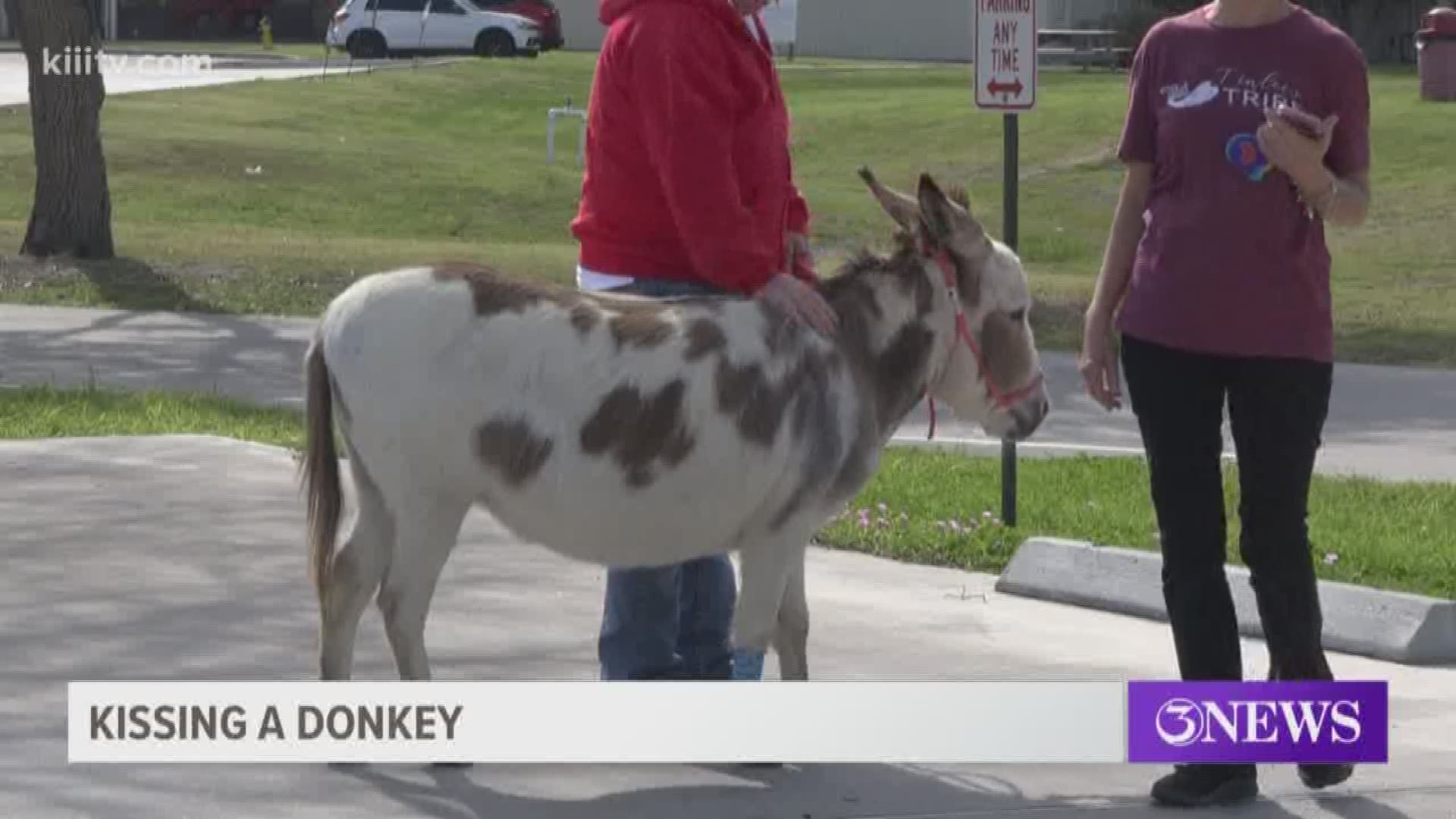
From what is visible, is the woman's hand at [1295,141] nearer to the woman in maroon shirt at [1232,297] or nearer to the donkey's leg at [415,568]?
the woman in maroon shirt at [1232,297]

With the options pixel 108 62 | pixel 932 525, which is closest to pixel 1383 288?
pixel 932 525

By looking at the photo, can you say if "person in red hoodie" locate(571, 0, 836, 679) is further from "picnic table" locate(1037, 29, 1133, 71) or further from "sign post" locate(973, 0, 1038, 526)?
"picnic table" locate(1037, 29, 1133, 71)

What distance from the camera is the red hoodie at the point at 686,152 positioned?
7.27m

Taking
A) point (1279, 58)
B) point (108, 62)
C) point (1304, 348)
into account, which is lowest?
point (108, 62)

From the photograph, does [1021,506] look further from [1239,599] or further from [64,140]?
[64,140]

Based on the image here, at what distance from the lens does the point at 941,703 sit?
7.98 metres

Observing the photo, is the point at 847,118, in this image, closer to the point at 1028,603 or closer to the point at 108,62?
the point at 108,62

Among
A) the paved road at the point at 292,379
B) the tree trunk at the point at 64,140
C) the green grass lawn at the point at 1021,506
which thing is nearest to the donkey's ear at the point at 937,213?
the green grass lawn at the point at 1021,506

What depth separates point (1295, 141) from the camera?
6.94 m

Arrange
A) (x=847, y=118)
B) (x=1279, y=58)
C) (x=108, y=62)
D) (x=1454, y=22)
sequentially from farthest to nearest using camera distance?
(x=108, y=62) → (x=847, y=118) → (x=1454, y=22) → (x=1279, y=58)

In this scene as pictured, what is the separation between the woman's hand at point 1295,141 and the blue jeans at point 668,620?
149 cm

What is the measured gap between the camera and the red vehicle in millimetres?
63438

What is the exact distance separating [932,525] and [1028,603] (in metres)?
1.23

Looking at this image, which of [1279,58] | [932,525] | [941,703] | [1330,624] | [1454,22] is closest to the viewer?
[1279,58]
